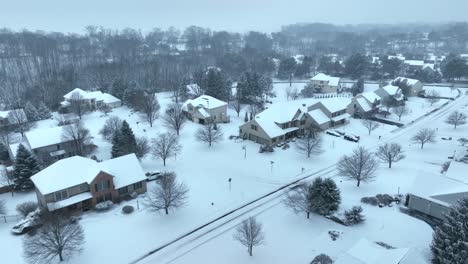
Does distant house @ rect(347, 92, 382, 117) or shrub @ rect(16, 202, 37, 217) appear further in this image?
distant house @ rect(347, 92, 382, 117)

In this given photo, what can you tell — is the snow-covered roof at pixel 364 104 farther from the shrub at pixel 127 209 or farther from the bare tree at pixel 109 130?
the shrub at pixel 127 209

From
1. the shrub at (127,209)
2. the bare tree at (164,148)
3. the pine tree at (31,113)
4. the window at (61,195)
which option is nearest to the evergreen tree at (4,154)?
the window at (61,195)

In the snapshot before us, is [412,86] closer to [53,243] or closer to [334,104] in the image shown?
[334,104]

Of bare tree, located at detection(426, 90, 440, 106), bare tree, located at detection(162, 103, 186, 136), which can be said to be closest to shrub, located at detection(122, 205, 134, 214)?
bare tree, located at detection(162, 103, 186, 136)

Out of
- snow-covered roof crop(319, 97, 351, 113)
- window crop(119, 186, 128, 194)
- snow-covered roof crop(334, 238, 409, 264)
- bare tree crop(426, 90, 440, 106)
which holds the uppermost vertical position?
snow-covered roof crop(319, 97, 351, 113)

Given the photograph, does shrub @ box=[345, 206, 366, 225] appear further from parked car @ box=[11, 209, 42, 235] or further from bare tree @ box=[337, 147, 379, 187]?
parked car @ box=[11, 209, 42, 235]

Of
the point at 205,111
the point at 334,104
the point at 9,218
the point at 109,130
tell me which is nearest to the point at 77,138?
the point at 109,130
